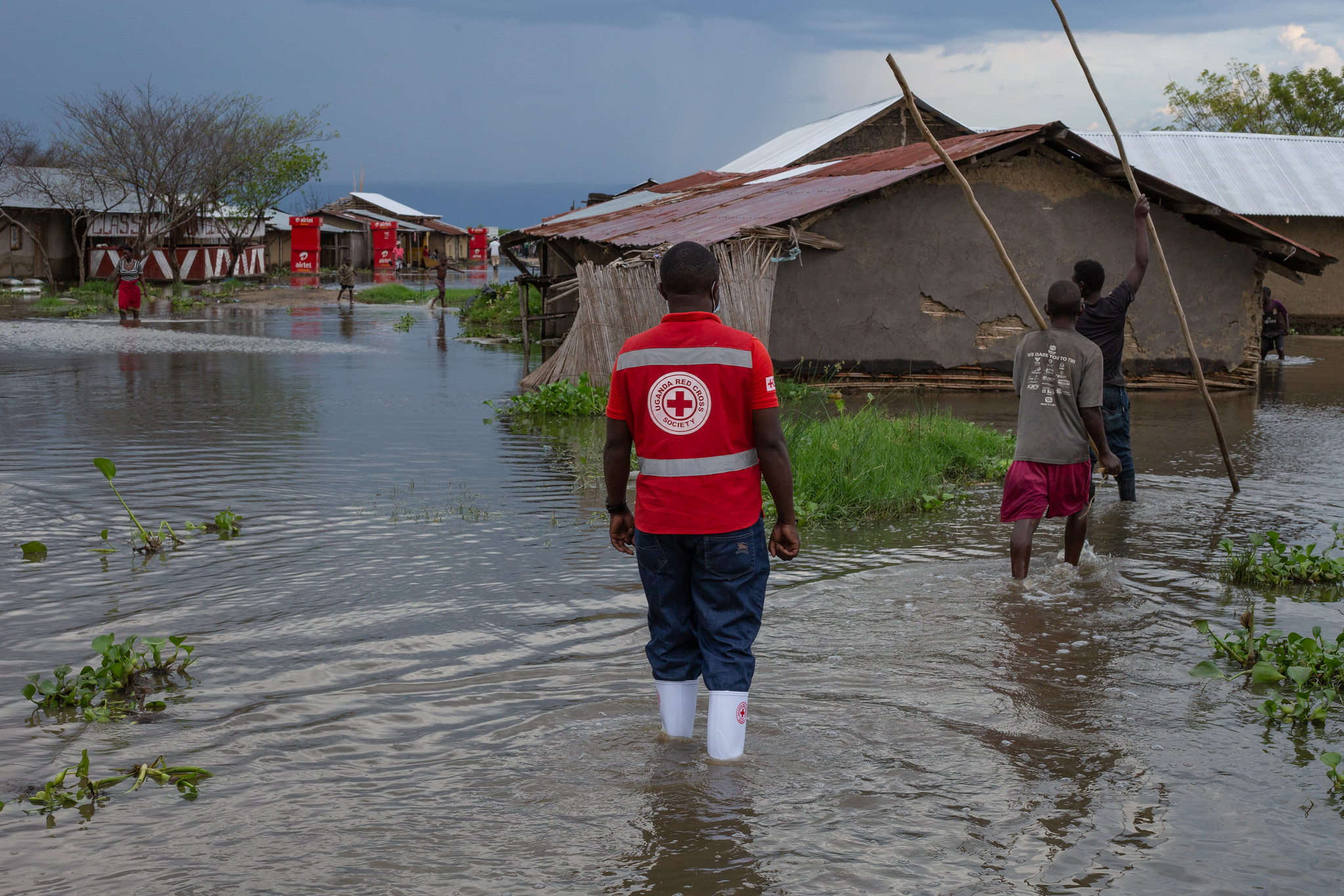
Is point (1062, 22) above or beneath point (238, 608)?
above

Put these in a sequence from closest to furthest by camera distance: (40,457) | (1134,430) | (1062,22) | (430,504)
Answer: (1062,22)
(430,504)
(40,457)
(1134,430)

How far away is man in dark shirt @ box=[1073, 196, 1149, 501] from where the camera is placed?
22.0 feet

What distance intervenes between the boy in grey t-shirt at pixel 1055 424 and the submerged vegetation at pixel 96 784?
3912 mm

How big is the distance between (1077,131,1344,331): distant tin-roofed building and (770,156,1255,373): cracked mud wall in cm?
1092

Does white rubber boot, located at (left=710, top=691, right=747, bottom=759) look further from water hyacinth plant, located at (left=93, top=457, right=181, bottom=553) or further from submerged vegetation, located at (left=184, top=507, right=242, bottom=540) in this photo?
submerged vegetation, located at (left=184, top=507, right=242, bottom=540)

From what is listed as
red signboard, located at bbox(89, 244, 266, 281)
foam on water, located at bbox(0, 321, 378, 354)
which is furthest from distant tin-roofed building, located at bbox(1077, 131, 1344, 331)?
red signboard, located at bbox(89, 244, 266, 281)

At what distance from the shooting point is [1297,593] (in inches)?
234

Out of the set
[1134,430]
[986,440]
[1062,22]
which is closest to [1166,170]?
[1134,430]

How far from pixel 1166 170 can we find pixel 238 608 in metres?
27.3

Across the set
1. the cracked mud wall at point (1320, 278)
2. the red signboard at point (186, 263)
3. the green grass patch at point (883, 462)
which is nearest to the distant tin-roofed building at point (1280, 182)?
the cracked mud wall at point (1320, 278)

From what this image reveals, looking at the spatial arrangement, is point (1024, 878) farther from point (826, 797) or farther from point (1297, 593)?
point (1297, 593)

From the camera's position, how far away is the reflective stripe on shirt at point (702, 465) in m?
3.58

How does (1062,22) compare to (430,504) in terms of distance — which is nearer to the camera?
(1062,22)

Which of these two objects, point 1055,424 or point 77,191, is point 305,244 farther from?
point 1055,424
